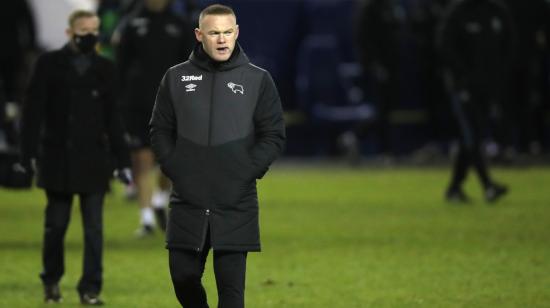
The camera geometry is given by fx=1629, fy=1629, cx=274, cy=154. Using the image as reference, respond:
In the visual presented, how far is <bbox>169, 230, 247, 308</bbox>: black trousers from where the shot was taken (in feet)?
29.2

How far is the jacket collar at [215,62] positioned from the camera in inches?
352

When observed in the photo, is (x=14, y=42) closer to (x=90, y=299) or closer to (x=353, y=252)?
(x=353, y=252)

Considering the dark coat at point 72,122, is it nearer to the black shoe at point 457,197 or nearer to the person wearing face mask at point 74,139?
the person wearing face mask at point 74,139

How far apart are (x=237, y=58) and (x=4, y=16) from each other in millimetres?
15066

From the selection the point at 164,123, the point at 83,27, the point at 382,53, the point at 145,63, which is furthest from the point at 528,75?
the point at 164,123

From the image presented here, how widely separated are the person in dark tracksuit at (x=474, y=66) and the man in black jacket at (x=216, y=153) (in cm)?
1060

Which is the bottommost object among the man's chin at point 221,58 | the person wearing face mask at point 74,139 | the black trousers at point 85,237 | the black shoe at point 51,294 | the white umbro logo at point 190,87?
the black shoe at point 51,294

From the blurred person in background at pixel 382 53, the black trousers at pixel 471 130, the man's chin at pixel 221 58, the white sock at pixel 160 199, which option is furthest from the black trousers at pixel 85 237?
the blurred person in background at pixel 382 53

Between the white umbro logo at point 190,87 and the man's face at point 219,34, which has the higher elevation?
the man's face at point 219,34

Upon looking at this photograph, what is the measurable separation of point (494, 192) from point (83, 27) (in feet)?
30.0

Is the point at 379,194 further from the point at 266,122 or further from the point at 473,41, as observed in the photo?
the point at 266,122

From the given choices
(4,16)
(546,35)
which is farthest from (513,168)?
(4,16)

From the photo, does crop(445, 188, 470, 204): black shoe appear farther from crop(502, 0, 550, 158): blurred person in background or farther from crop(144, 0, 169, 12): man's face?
crop(502, 0, 550, 158): blurred person in background

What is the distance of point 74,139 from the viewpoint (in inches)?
460
